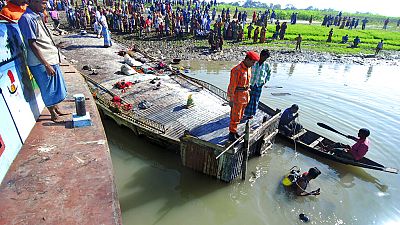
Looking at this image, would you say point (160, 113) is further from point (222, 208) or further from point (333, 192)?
point (333, 192)

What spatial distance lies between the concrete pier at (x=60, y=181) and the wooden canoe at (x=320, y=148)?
6984 millimetres

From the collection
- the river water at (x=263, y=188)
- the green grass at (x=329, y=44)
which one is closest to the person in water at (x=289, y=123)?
the river water at (x=263, y=188)

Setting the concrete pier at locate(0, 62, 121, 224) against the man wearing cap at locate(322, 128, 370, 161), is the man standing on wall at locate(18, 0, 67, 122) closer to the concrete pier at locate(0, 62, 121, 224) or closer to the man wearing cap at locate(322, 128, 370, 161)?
the concrete pier at locate(0, 62, 121, 224)

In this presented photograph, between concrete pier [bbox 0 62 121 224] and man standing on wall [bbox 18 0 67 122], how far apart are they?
59cm

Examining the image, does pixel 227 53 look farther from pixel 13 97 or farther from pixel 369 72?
pixel 13 97

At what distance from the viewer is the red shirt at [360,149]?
7.87 meters

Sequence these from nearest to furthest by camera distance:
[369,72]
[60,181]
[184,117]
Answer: [60,181] < [184,117] < [369,72]

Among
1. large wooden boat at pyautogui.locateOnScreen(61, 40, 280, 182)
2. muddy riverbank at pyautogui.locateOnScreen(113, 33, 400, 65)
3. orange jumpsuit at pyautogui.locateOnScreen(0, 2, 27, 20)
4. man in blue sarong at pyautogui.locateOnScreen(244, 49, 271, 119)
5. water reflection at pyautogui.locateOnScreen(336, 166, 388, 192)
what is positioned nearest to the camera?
orange jumpsuit at pyautogui.locateOnScreen(0, 2, 27, 20)

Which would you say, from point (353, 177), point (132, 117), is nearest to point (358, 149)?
point (353, 177)

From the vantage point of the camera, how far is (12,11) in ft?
13.5

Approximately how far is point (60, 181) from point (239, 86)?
4.23 metres

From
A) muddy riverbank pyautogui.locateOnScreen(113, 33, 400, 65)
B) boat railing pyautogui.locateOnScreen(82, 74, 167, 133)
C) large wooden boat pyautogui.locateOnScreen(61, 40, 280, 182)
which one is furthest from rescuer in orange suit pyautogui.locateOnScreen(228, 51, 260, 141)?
muddy riverbank pyautogui.locateOnScreen(113, 33, 400, 65)

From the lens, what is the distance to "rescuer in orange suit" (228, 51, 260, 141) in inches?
238

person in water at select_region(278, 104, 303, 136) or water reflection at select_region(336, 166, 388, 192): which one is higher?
person in water at select_region(278, 104, 303, 136)
